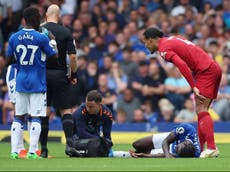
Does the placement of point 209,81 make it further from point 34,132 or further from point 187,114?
point 187,114

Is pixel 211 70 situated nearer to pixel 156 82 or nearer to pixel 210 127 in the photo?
pixel 210 127

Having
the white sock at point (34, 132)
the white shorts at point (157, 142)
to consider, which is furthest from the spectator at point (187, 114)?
the white sock at point (34, 132)

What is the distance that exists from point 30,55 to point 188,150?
2.73 m

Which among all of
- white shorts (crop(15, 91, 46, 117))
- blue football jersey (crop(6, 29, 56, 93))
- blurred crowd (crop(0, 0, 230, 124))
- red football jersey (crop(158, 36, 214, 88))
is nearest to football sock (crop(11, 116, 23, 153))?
white shorts (crop(15, 91, 46, 117))

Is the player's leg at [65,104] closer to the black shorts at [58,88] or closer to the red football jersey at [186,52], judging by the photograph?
the black shorts at [58,88]

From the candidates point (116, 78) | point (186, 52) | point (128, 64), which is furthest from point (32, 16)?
point (128, 64)

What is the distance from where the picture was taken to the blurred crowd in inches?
884

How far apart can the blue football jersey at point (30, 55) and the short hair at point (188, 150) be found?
2.24 metres

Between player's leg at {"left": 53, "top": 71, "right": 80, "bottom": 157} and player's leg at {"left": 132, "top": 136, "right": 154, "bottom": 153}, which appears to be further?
player's leg at {"left": 132, "top": 136, "right": 154, "bottom": 153}

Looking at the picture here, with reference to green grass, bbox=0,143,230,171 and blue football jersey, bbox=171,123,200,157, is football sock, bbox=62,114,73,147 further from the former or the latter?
blue football jersey, bbox=171,123,200,157

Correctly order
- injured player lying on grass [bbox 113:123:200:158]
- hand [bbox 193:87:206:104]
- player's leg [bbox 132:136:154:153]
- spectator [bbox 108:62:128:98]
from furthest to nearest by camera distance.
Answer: spectator [bbox 108:62:128:98] → player's leg [bbox 132:136:154:153] → hand [bbox 193:87:206:104] → injured player lying on grass [bbox 113:123:200:158]

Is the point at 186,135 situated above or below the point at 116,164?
above

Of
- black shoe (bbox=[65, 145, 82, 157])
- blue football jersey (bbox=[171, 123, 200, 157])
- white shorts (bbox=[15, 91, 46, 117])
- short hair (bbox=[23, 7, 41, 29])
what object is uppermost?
short hair (bbox=[23, 7, 41, 29])

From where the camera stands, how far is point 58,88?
1497cm
